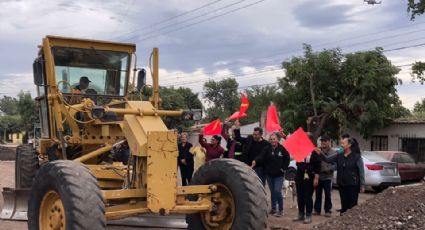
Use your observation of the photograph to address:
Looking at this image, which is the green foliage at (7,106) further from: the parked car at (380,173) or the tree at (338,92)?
the parked car at (380,173)

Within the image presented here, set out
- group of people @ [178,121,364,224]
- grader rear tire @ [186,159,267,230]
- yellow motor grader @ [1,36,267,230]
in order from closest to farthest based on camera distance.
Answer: yellow motor grader @ [1,36,267,230] → grader rear tire @ [186,159,267,230] → group of people @ [178,121,364,224]

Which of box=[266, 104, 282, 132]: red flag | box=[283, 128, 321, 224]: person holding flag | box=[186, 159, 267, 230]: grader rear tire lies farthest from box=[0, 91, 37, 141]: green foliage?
box=[186, 159, 267, 230]: grader rear tire

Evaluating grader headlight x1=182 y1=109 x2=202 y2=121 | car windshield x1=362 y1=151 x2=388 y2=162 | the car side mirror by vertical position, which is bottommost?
car windshield x1=362 y1=151 x2=388 y2=162

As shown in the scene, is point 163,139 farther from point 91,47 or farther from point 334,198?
point 334,198

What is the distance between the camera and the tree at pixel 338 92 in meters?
27.6

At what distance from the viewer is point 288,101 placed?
3061 cm

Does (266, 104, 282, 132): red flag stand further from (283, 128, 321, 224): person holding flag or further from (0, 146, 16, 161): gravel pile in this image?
(0, 146, 16, 161): gravel pile

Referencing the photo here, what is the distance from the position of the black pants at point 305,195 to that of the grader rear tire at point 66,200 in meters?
5.56

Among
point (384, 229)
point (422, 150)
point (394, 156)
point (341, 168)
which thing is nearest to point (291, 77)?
point (422, 150)

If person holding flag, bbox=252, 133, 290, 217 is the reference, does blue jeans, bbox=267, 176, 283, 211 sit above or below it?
below

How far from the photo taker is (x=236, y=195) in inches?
251

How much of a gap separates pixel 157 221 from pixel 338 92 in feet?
72.4

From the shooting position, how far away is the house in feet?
89.0

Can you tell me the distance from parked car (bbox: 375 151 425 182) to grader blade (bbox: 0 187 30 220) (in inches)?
509
